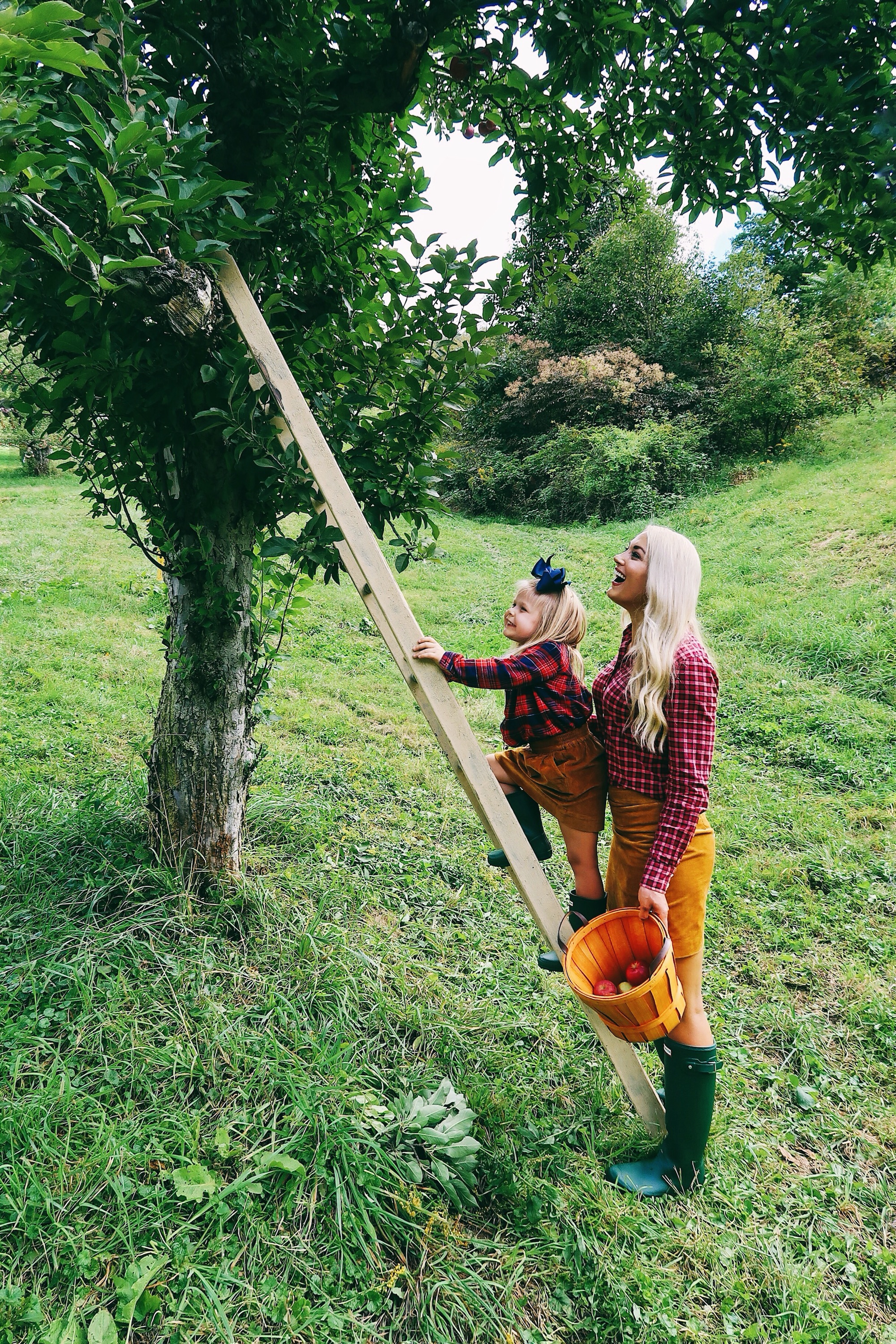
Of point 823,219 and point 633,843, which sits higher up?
point 823,219

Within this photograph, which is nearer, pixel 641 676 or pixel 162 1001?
pixel 641 676

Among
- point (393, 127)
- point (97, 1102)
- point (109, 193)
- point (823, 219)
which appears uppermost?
point (393, 127)

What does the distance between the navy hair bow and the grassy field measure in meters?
1.69

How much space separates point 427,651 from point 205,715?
1.23 meters

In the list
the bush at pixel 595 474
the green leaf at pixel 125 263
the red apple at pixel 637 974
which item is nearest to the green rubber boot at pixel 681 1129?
the red apple at pixel 637 974

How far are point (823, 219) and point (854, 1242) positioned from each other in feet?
11.2

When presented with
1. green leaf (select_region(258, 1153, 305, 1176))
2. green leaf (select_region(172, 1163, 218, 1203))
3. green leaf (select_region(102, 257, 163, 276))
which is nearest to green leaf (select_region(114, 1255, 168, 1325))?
green leaf (select_region(172, 1163, 218, 1203))

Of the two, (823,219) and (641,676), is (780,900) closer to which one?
(641,676)

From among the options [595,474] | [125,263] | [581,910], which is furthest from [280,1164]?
[595,474]

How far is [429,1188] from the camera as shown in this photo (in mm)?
2283

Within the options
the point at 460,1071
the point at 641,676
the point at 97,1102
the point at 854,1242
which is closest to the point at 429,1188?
the point at 460,1071

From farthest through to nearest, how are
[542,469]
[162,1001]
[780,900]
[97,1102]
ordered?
[542,469] → [780,900] → [162,1001] → [97,1102]

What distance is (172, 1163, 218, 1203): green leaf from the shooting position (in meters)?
2.03

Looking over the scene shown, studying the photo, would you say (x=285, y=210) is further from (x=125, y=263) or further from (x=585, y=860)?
(x=585, y=860)
